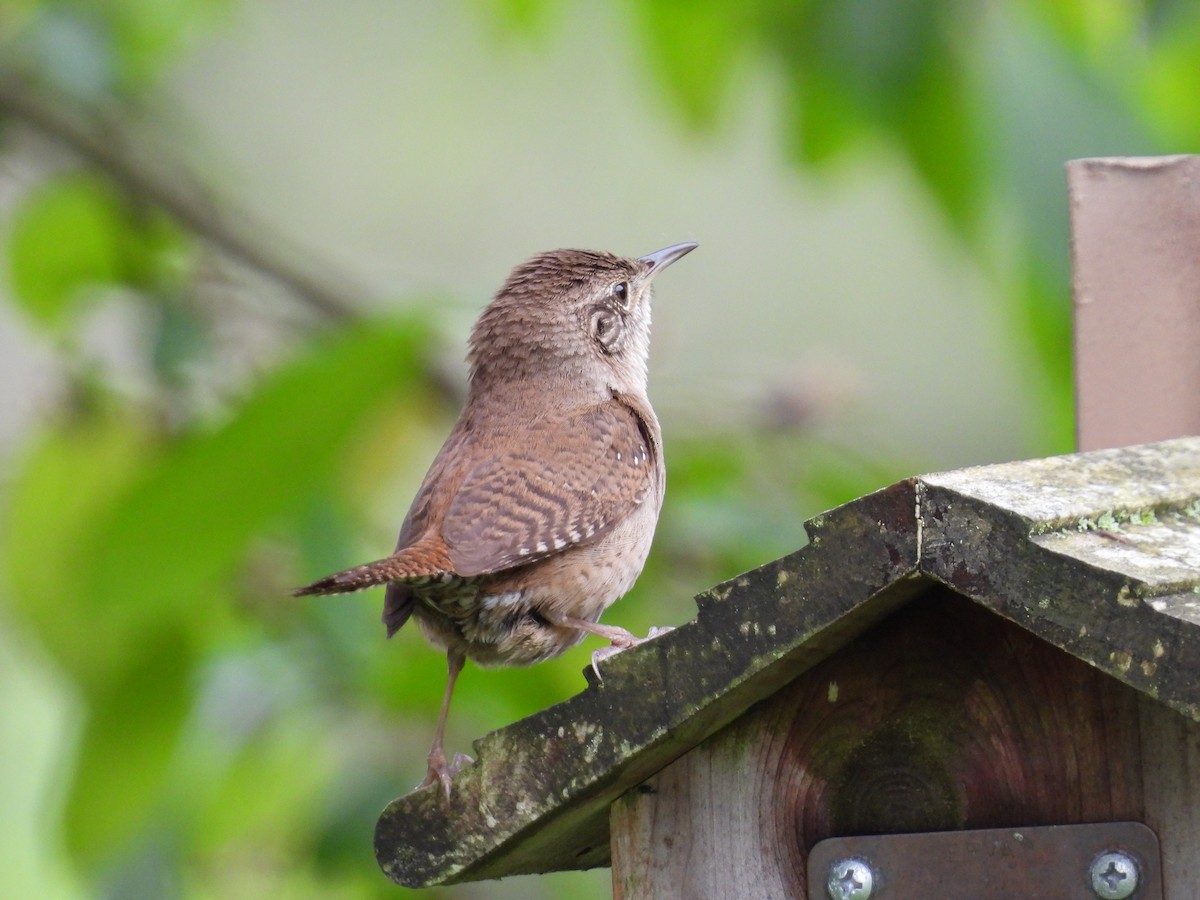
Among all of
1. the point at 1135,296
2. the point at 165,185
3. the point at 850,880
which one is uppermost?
the point at 165,185

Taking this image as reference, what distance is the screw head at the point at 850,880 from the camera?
2160 millimetres

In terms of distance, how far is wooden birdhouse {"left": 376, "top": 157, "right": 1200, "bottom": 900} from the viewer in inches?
71.7

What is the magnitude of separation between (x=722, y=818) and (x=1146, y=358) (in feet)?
4.17

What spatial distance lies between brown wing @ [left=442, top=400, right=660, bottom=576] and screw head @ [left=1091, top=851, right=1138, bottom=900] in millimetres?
1111

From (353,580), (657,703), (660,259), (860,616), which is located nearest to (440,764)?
(353,580)

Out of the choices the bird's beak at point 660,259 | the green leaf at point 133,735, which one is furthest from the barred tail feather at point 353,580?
the bird's beak at point 660,259

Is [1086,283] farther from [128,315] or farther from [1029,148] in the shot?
[128,315]

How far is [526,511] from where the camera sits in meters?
2.92

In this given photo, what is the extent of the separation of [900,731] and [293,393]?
1.82 meters

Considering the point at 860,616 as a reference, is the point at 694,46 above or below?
above

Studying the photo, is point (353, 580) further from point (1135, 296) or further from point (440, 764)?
point (1135, 296)

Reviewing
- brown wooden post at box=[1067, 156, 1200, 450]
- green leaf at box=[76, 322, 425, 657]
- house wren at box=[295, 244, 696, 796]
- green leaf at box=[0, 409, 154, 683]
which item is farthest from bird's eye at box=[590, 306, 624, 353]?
green leaf at box=[0, 409, 154, 683]

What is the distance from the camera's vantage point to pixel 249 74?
24.2ft

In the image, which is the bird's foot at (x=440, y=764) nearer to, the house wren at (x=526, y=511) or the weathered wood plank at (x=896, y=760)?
the house wren at (x=526, y=511)
